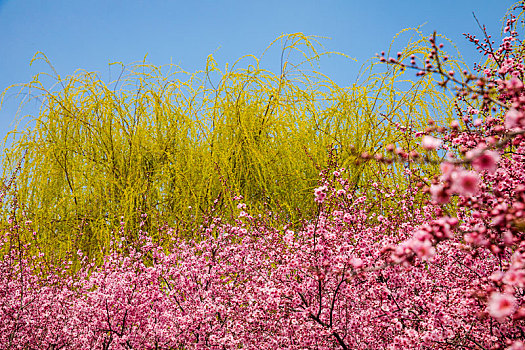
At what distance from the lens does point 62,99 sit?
812cm

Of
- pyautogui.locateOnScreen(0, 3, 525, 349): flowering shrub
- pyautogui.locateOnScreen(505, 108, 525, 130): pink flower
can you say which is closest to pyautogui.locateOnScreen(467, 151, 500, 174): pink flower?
pyautogui.locateOnScreen(0, 3, 525, 349): flowering shrub

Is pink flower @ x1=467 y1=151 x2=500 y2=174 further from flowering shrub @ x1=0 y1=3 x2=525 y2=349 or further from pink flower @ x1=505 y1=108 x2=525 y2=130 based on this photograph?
pink flower @ x1=505 y1=108 x2=525 y2=130

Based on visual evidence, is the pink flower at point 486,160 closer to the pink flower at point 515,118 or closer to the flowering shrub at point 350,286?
the flowering shrub at point 350,286

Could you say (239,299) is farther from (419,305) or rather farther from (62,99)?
(62,99)

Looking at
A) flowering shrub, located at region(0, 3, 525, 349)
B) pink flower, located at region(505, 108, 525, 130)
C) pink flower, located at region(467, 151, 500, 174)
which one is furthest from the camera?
flowering shrub, located at region(0, 3, 525, 349)

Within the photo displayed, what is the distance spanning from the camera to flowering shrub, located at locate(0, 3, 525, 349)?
204 centimetres

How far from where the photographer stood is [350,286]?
299 cm

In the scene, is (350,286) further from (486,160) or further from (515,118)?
(486,160)

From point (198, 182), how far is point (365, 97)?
3384 millimetres

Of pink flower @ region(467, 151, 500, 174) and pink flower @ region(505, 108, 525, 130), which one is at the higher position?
pink flower @ region(505, 108, 525, 130)

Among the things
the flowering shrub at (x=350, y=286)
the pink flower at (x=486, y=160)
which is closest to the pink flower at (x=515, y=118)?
the flowering shrub at (x=350, y=286)

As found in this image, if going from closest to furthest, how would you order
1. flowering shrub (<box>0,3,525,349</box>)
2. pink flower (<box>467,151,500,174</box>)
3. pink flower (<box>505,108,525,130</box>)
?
pink flower (<box>467,151,500,174</box>), pink flower (<box>505,108,525,130</box>), flowering shrub (<box>0,3,525,349</box>)

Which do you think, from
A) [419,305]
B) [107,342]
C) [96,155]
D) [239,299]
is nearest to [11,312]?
[107,342]

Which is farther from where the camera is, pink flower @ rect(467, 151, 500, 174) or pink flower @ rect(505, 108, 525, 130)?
pink flower @ rect(505, 108, 525, 130)
